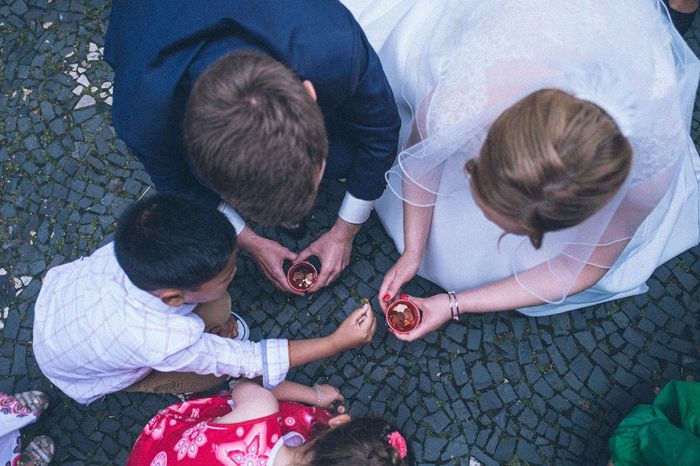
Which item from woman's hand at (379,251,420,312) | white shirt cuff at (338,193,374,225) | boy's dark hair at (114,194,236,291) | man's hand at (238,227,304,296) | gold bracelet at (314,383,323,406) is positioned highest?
boy's dark hair at (114,194,236,291)

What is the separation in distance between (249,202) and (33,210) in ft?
8.30

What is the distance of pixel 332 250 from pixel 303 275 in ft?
0.78

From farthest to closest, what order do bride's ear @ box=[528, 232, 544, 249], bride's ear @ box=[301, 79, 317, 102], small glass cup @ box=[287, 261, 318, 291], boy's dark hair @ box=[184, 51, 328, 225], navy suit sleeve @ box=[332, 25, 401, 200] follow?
small glass cup @ box=[287, 261, 318, 291] < navy suit sleeve @ box=[332, 25, 401, 200] < bride's ear @ box=[528, 232, 544, 249] < bride's ear @ box=[301, 79, 317, 102] < boy's dark hair @ box=[184, 51, 328, 225]

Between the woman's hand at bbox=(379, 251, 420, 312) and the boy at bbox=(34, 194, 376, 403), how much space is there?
8.3 inches

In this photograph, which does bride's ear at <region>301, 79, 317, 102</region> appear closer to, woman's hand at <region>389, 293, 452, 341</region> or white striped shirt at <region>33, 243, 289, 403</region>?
white striped shirt at <region>33, 243, 289, 403</region>

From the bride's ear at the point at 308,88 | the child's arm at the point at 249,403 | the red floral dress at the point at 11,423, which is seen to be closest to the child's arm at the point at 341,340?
the child's arm at the point at 249,403

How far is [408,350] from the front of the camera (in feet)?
11.6

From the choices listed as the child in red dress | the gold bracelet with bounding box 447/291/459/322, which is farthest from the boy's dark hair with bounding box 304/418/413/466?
the gold bracelet with bounding box 447/291/459/322

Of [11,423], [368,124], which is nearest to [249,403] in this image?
[11,423]

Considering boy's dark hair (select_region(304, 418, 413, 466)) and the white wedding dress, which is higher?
the white wedding dress

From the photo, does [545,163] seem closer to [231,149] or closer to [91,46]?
[231,149]

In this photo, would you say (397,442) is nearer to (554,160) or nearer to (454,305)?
(454,305)

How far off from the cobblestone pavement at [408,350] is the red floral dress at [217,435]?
1.35 feet

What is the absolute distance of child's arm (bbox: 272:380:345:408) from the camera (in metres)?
3.29
